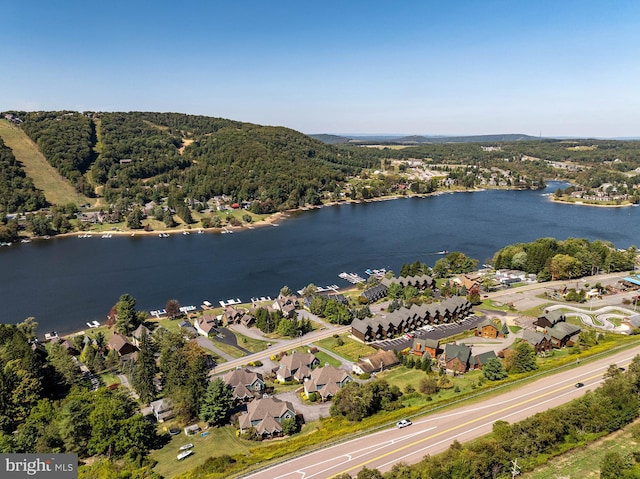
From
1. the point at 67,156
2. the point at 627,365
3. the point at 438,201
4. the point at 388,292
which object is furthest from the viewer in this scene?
the point at 438,201

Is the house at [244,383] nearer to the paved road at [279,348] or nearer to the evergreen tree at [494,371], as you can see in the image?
the paved road at [279,348]

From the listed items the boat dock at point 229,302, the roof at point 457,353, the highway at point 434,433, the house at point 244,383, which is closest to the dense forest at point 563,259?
the highway at point 434,433

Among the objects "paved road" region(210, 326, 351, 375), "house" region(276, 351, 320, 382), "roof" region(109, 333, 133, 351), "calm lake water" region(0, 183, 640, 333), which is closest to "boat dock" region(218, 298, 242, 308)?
"calm lake water" region(0, 183, 640, 333)

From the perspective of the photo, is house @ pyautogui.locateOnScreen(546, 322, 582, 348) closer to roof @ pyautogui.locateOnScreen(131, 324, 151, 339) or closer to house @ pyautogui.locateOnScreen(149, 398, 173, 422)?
house @ pyautogui.locateOnScreen(149, 398, 173, 422)

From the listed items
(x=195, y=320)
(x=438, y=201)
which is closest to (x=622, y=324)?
(x=195, y=320)

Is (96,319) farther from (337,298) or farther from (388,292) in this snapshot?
(388,292)

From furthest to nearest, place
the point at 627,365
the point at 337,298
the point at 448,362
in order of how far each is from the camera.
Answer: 1. the point at 337,298
2. the point at 448,362
3. the point at 627,365
